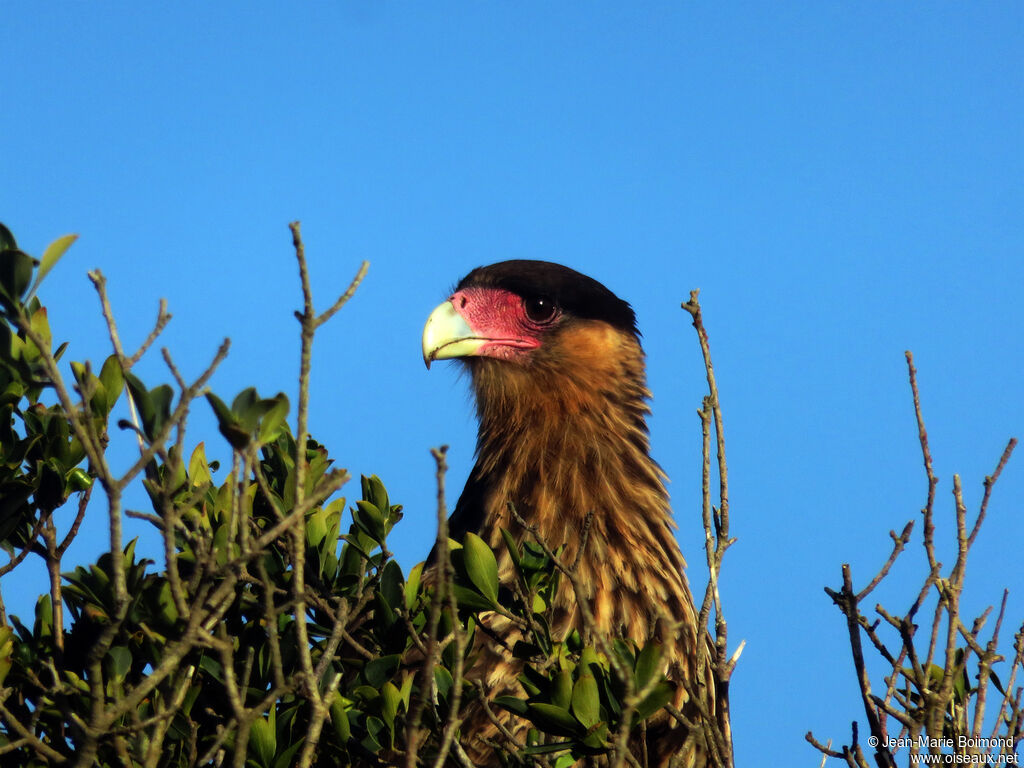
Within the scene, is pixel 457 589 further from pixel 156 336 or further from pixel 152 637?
pixel 156 336

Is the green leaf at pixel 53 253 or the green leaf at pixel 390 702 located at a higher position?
the green leaf at pixel 53 253

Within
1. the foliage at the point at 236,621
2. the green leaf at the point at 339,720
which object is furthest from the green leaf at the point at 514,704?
the green leaf at the point at 339,720

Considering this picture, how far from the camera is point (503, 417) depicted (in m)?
4.13

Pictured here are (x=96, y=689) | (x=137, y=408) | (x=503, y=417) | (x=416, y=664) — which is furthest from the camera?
(x=503, y=417)

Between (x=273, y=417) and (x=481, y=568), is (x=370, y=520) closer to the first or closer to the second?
(x=481, y=568)

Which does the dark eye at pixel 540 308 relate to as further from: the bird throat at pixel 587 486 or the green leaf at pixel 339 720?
the green leaf at pixel 339 720

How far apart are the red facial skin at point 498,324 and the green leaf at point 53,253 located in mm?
2382

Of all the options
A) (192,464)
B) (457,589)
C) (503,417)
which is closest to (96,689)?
(457,589)

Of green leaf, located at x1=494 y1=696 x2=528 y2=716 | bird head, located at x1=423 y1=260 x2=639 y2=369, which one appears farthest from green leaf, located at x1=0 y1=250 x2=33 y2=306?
bird head, located at x1=423 y1=260 x2=639 y2=369

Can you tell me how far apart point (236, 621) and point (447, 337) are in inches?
73.6

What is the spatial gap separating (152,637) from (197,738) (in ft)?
1.32

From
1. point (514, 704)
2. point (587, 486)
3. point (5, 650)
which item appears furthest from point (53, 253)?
point (587, 486)

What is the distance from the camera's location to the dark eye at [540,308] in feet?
14.0

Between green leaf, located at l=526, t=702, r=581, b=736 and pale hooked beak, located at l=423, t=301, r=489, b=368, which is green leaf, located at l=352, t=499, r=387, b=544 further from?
pale hooked beak, located at l=423, t=301, r=489, b=368
